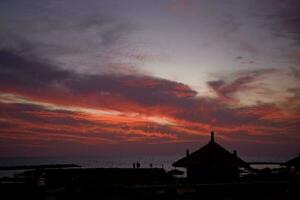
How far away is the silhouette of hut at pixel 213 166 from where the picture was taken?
58.7ft

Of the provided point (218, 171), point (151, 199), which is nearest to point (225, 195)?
point (218, 171)

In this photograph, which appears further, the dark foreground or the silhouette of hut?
the silhouette of hut

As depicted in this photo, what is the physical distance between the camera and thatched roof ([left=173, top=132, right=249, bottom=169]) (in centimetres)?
1788

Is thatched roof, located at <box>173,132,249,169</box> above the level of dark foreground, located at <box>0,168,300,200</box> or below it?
above

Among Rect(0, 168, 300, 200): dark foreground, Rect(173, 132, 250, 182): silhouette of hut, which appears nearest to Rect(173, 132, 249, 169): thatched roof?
Rect(173, 132, 250, 182): silhouette of hut

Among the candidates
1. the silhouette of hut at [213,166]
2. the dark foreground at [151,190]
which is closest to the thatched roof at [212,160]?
the silhouette of hut at [213,166]

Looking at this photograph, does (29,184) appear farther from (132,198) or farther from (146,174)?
(146,174)

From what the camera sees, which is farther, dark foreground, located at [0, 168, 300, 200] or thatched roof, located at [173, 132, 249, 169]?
thatched roof, located at [173, 132, 249, 169]

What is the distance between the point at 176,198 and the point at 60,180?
62.9 ft

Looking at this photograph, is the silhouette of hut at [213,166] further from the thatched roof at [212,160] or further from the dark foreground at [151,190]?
the dark foreground at [151,190]

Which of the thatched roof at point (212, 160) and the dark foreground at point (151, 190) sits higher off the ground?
the thatched roof at point (212, 160)

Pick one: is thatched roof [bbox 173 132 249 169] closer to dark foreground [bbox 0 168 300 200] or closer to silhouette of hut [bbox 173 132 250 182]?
silhouette of hut [bbox 173 132 250 182]

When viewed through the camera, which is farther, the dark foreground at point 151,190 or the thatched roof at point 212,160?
the thatched roof at point 212,160

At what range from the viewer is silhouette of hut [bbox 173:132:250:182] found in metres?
17.9
